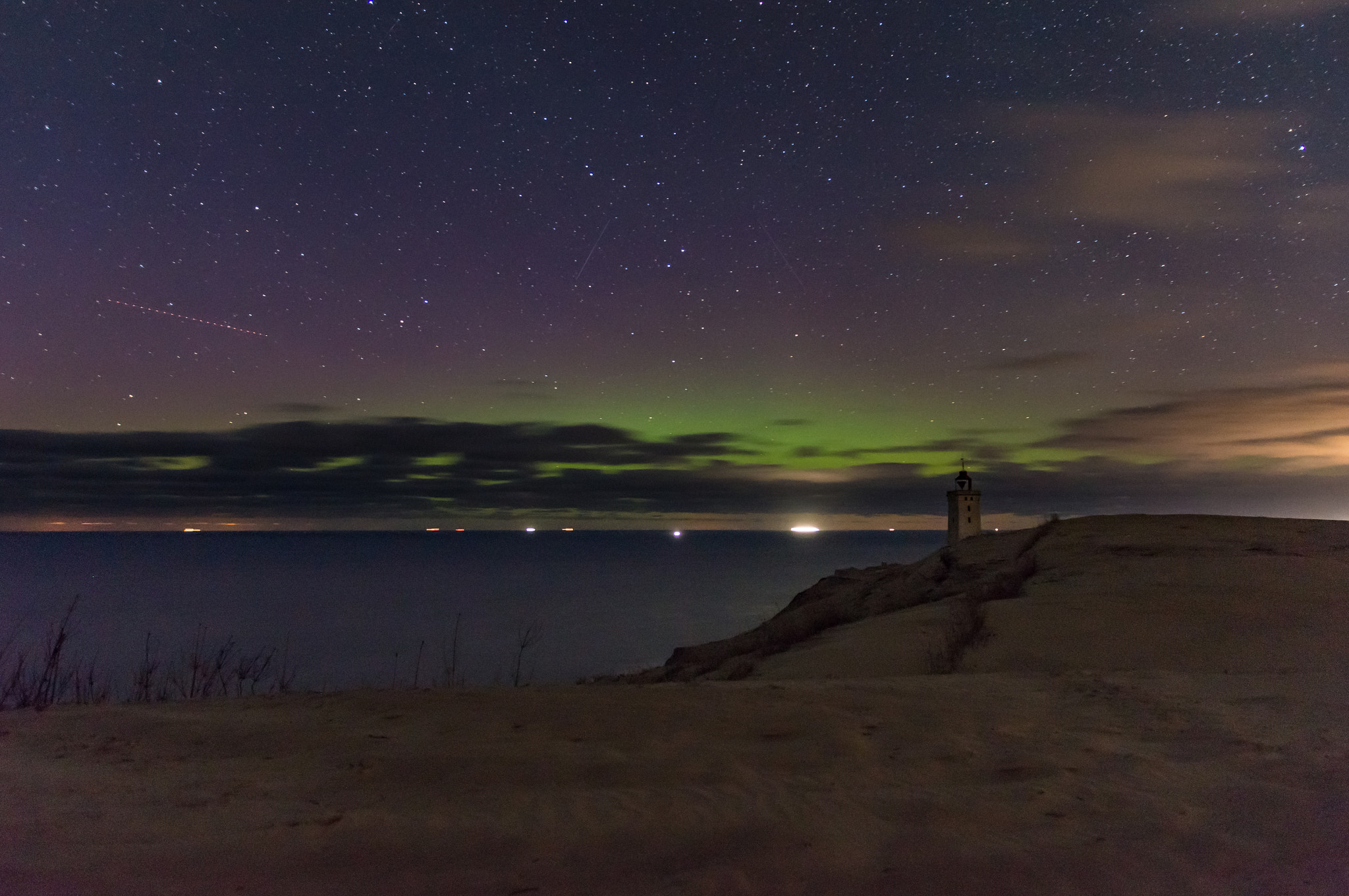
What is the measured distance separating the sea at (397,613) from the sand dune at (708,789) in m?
2.79

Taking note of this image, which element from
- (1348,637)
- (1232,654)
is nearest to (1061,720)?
(1232,654)

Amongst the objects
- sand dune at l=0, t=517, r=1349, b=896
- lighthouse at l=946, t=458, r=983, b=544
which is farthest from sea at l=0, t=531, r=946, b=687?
lighthouse at l=946, t=458, r=983, b=544

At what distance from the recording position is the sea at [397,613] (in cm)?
3469

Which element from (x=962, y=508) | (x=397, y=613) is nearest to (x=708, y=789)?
(x=962, y=508)

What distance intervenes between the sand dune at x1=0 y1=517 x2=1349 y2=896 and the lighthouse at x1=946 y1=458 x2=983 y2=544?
3633 centimetres

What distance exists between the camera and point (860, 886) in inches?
137

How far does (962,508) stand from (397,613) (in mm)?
38898

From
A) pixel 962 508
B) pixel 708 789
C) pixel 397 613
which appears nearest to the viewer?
pixel 708 789

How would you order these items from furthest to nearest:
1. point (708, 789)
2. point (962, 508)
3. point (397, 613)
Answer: point (397, 613) < point (962, 508) < point (708, 789)

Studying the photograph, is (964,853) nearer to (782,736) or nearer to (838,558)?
(782,736)

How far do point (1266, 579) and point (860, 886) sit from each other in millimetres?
15760

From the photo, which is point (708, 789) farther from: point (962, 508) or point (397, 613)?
point (397, 613)

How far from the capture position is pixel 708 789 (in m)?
4.73

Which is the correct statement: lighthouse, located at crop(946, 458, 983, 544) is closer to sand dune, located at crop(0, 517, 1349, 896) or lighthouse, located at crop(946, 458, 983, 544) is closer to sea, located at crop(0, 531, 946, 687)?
sea, located at crop(0, 531, 946, 687)
